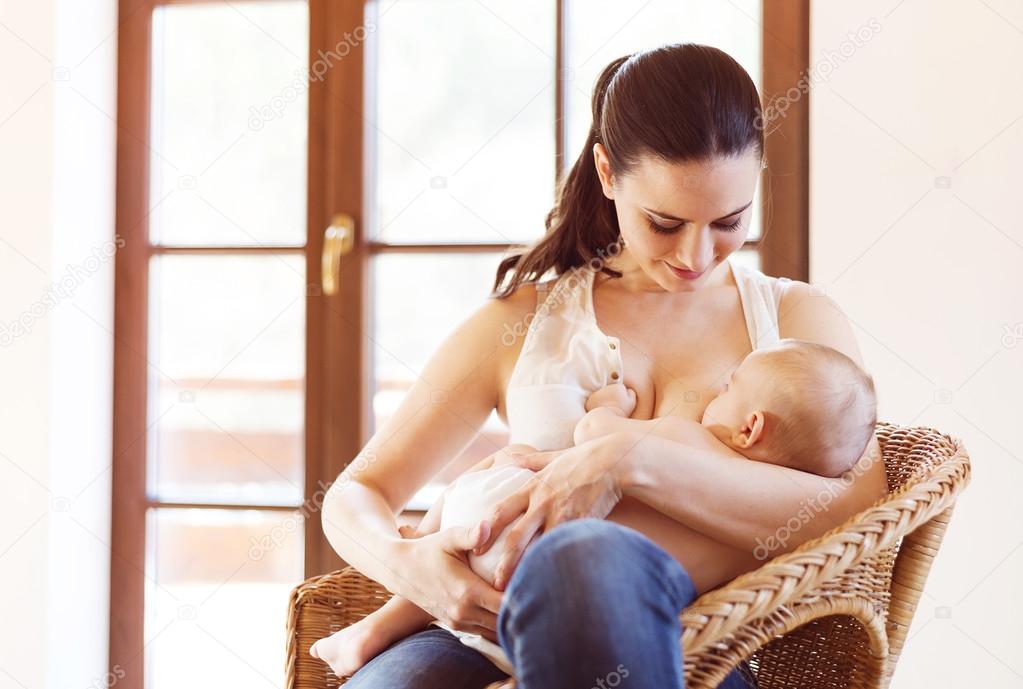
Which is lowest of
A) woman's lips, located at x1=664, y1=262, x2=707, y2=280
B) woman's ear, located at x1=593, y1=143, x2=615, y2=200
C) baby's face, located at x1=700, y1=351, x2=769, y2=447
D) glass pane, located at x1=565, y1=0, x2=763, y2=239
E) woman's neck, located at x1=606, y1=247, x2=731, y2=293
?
baby's face, located at x1=700, y1=351, x2=769, y2=447

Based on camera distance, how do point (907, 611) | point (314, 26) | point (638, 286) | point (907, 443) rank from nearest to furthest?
point (907, 611) → point (907, 443) → point (638, 286) → point (314, 26)

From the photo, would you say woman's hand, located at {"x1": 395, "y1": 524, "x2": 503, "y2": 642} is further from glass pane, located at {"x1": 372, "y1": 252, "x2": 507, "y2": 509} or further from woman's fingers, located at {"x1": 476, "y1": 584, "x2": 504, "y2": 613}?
glass pane, located at {"x1": 372, "y1": 252, "x2": 507, "y2": 509}

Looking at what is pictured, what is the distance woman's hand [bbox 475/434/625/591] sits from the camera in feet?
3.61

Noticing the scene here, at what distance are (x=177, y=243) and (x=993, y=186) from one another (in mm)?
1769

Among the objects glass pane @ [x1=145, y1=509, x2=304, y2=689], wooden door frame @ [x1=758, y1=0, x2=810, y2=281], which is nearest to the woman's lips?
wooden door frame @ [x1=758, y1=0, x2=810, y2=281]

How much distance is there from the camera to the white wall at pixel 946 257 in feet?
5.72

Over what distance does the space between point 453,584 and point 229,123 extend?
4.93ft

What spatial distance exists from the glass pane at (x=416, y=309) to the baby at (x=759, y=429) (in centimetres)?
88

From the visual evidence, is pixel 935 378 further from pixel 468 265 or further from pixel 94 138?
pixel 94 138

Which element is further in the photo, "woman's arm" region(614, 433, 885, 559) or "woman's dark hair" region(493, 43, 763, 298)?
"woman's dark hair" region(493, 43, 763, 298)

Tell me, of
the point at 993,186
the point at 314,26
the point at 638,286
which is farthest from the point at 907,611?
the point at 314,26

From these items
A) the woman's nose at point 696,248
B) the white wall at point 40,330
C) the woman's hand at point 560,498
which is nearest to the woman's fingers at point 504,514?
the woman's hand at point 560,498

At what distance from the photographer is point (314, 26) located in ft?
7.07

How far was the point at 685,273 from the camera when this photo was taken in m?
1.36
